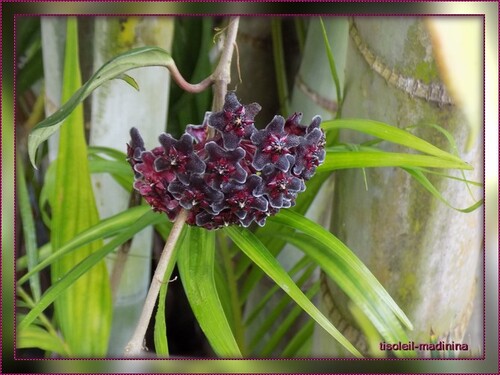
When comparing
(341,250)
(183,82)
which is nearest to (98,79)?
(183,82)

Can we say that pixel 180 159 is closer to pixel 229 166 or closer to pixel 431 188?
pixel 229 166

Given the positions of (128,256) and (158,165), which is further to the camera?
(128,256)

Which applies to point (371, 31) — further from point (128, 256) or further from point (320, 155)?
point (128, 256)

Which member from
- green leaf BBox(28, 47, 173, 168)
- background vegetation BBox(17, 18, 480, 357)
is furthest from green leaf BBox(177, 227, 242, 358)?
green leaf BBox(28, 47, 173, 168)

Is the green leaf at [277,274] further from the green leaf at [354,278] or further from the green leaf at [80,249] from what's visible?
the green leaf at [80,249]

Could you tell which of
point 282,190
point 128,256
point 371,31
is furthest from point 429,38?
point 128,256

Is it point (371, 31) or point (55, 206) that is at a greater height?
point (371, 31)
